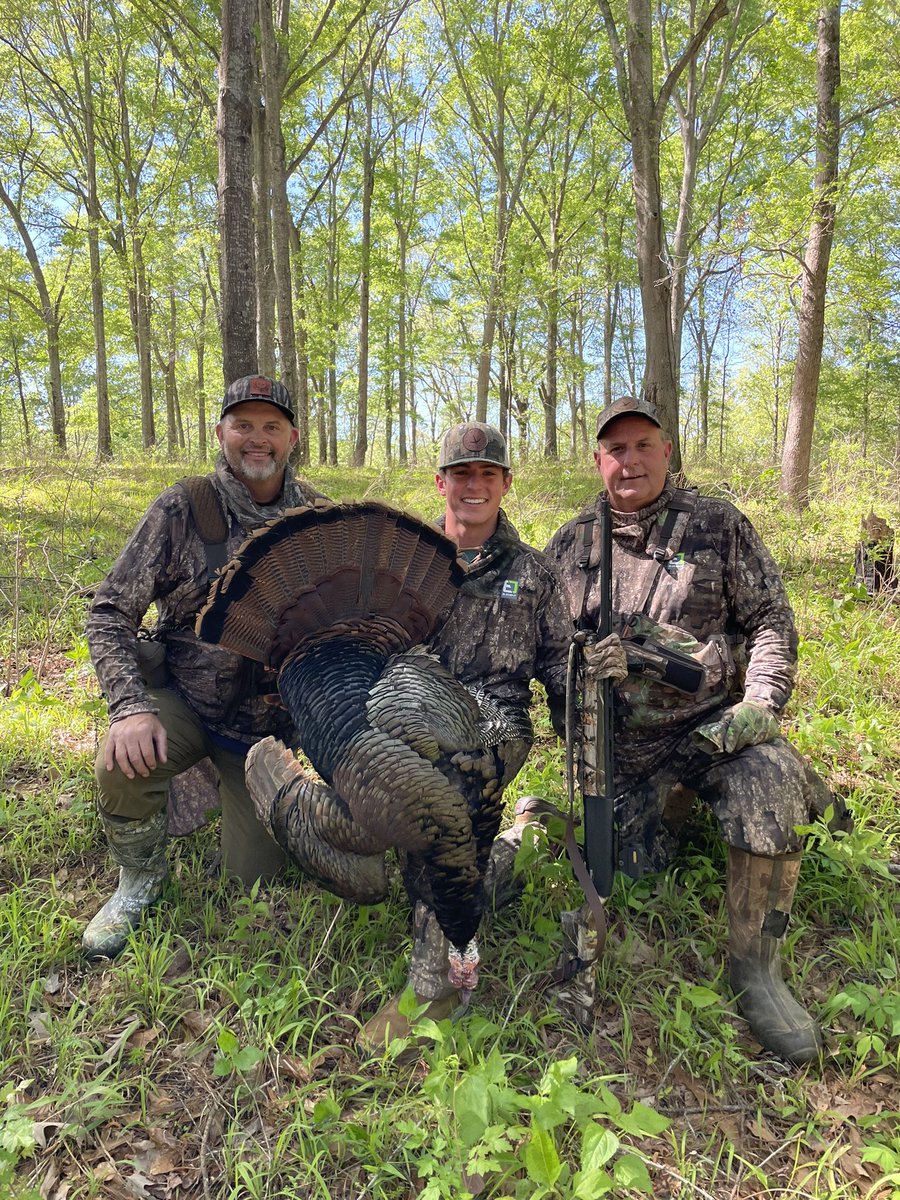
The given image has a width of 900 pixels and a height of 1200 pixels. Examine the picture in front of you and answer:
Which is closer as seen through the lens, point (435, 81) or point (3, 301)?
point (435, 81)

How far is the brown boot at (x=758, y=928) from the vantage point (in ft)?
7.79

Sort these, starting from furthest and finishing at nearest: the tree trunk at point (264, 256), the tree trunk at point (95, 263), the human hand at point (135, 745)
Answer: the tree trunk at point (95, 263) → the tree trunk at point (264, 256) → the human hand at point (135, 745)

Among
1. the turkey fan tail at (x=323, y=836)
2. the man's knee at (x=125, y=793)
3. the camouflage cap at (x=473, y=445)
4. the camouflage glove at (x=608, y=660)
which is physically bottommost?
the man's knee at (x=125, y=793)

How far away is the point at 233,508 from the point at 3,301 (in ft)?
85.0

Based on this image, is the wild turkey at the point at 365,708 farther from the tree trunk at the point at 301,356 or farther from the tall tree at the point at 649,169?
the tree trunk at the point at 301,356

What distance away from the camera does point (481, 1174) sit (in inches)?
69.6

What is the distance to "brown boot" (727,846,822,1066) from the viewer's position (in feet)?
7.79

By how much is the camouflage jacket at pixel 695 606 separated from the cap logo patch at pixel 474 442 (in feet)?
2.42

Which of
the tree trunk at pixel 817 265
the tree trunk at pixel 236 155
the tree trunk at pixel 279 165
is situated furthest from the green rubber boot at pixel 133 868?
the tree trunk at pixel 817 265

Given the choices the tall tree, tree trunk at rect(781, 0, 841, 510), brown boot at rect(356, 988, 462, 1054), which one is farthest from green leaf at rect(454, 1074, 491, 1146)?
tree trunk at rect(781, 0, 841, 510)

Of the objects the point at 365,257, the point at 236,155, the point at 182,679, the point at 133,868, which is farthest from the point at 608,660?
the point at 365,257

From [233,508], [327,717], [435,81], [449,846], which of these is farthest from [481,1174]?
[435,81]

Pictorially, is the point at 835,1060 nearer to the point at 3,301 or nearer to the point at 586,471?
the point at 586,471

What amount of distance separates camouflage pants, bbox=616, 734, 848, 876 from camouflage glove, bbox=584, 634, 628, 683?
640 millimetres
